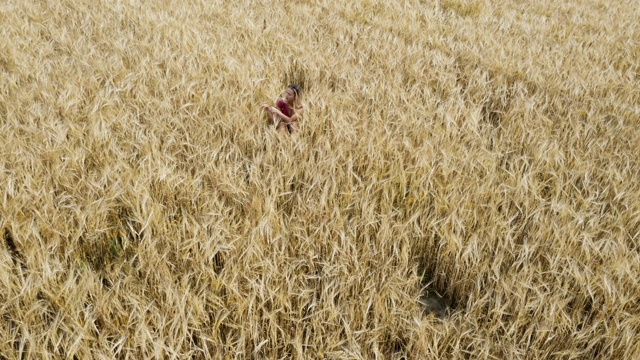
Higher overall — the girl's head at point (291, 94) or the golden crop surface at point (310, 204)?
the girl's head at point (291, 94)

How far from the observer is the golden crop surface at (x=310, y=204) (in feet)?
3.76

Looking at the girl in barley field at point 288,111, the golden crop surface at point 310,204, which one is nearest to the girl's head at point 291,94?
the girl in barley field at point 288,111

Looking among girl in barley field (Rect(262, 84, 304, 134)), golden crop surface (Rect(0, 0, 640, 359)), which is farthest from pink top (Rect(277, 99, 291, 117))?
golden crop surface (Rect(0, 0, 640, 359))

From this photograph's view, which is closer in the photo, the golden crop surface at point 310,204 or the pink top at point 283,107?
the golden crop surface at point 310,204

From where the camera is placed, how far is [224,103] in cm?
224

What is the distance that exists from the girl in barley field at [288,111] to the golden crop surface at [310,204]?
0.06m

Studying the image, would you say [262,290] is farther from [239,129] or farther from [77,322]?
[239,129]

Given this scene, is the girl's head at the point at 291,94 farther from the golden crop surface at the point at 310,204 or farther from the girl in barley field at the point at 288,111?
the golden crop surface at the point at 310,204

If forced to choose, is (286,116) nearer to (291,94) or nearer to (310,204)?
(291,94)

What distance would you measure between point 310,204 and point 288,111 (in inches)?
33.2

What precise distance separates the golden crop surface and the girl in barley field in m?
0.06

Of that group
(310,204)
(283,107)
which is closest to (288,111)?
(283,107)

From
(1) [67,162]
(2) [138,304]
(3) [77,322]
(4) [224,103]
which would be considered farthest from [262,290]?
(4) [224,103]

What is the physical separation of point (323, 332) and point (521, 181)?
1.08m
